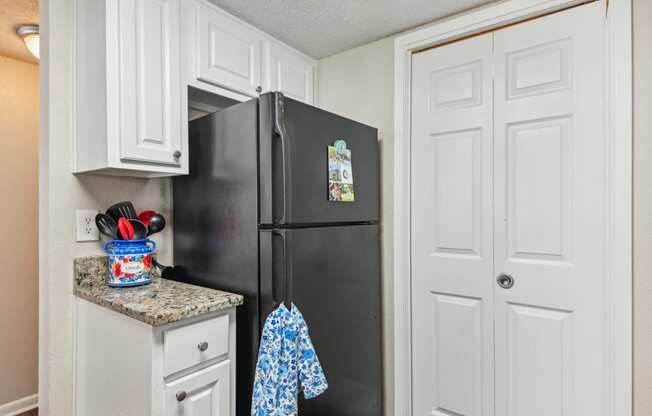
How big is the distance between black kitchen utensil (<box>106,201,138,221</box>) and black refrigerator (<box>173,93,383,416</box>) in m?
0.22

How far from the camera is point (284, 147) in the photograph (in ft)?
4.05

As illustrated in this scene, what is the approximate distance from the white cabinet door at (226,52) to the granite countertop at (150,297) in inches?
35.4

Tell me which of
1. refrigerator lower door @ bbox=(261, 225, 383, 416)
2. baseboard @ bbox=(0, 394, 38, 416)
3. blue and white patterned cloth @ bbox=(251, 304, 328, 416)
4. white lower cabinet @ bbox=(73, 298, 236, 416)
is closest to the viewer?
white lower cabinet @ bbox=(73, 298, 236, 416)

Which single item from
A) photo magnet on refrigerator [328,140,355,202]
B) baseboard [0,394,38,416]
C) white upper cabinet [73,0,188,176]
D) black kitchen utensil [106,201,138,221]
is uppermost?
white upper cabinet [73,0,188,176]

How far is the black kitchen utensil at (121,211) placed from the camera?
142 cm

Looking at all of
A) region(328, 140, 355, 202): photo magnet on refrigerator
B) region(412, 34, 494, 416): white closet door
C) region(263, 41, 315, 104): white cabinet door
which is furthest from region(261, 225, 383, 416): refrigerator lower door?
region(263, 41, 315, 104): white cabinet door

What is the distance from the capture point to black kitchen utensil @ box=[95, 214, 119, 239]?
1.40 meters

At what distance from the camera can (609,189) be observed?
1.37 metres

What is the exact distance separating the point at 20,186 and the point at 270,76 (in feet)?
6.28

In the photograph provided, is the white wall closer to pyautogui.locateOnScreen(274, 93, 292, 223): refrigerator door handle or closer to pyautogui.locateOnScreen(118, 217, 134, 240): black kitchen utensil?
pyautogui.locateOnScreen(118, 217, 134, 240): black kitchen utensil

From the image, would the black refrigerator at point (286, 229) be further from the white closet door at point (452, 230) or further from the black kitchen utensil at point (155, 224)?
the white closet door at point (452, 230)

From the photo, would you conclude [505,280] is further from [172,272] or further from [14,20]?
[14,20]

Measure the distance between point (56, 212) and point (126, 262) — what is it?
322 millimetres

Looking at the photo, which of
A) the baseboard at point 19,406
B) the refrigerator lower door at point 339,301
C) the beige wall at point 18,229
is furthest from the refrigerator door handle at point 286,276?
the baseboard at point 19,406
